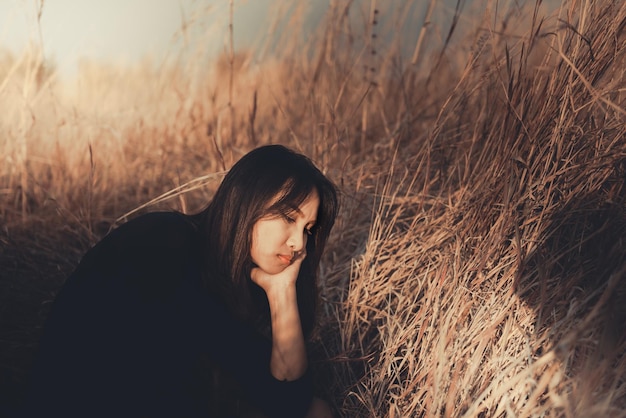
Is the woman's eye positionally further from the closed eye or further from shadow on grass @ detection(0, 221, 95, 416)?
shadow on grass @ detection(0, 221, 95, 416)

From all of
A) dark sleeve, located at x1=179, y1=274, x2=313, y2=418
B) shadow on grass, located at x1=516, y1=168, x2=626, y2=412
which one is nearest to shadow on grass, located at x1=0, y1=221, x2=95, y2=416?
dark sleeve, located at x1=179, y1=274, x2=313, y2=418

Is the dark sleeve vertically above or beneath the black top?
beneath

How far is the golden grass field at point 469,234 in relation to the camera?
4.04 ft

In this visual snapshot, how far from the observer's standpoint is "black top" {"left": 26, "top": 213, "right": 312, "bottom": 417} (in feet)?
4.38

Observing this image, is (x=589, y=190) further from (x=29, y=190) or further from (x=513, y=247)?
(x=29, y=190)

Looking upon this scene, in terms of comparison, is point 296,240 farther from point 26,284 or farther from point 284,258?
point 26,284

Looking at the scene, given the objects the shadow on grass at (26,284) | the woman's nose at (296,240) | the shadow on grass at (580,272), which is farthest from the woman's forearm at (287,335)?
the shadow on grass at (26,284)

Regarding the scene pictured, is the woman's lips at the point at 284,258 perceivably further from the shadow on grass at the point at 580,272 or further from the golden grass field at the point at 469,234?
the shadow on grass at the point at 580,272

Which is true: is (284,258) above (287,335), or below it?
above

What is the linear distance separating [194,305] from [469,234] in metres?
0.76

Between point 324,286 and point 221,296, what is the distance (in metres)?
0.51

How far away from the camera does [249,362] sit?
1.64 m

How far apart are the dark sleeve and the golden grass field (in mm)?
161

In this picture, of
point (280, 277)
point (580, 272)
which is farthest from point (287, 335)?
point (580, 272)
